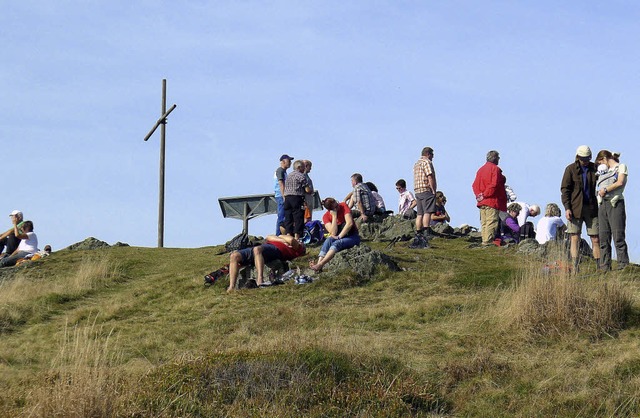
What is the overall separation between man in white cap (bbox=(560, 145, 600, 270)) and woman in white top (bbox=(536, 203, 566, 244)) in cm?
344

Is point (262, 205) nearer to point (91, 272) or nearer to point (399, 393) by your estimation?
point (91, 272)

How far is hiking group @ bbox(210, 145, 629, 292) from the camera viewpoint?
1680 cm

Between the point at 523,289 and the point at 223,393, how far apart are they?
4.70m

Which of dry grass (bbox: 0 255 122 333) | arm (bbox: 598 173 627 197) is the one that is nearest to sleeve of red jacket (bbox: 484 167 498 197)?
arm (bbox: 598 173 627 197)

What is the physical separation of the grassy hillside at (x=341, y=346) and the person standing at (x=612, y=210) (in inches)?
17.4

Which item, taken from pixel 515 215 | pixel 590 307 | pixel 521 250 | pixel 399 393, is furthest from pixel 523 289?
pixel 515 215

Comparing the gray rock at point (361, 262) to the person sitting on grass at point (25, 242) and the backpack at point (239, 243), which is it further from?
the person sitting on grass at point (25, 242)

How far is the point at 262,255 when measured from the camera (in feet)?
58.6

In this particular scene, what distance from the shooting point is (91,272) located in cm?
2056

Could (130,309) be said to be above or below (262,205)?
below

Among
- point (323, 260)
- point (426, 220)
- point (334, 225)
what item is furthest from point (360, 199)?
Answer: point (323, 260)

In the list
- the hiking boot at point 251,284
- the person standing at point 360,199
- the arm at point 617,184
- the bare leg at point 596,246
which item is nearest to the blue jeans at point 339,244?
the hiking boot at point 251,284

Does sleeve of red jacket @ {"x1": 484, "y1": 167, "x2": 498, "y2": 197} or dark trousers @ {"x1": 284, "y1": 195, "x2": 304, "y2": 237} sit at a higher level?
sleeve of red jacket @ {"x1": 484, "y1": 167, "x2": 498, "y2": 197}

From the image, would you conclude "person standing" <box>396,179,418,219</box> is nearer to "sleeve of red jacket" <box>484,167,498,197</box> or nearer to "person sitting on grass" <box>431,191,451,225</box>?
"person sitting on grass" <box>431,191,451,225</box>
